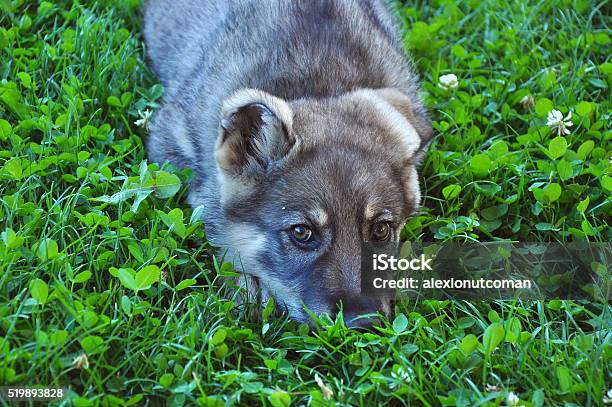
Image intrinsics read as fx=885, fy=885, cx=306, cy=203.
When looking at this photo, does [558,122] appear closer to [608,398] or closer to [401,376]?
[608,398]

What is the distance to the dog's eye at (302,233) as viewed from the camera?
3812 mm

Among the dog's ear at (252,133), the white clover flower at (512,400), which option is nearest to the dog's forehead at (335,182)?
the dog's ear at (252,133)

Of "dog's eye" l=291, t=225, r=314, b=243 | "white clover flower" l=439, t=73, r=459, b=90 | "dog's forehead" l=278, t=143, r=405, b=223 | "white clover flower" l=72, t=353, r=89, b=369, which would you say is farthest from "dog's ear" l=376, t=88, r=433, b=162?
"white clover flower" l=72, t=353, r=89, b=369

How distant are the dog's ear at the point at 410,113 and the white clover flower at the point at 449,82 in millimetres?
647

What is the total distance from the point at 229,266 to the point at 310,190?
1.68 feet

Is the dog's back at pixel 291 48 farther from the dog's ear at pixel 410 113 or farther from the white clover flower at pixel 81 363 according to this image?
the white clover flower at pixel 81 363

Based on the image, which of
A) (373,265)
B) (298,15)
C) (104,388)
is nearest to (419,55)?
(298,15)

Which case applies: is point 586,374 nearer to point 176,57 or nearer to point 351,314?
point 351,314

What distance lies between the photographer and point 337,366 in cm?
363

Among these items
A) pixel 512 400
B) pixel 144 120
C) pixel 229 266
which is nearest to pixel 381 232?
pixel 229 266

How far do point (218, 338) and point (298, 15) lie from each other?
1.88m

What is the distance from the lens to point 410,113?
4.44 metres

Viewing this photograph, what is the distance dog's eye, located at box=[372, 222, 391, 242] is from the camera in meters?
3.90

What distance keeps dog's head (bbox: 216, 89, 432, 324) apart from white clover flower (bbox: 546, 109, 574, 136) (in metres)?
1.02
